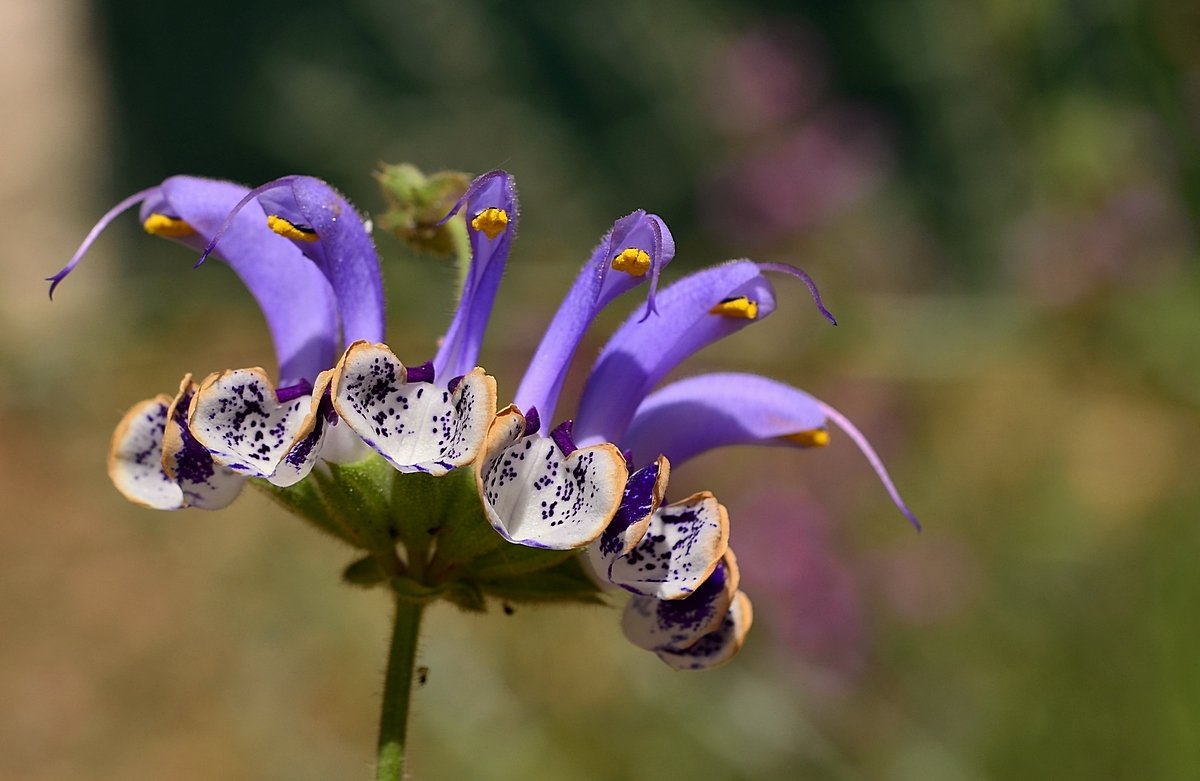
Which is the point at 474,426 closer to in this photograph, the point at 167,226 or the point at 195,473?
the point at 195,473

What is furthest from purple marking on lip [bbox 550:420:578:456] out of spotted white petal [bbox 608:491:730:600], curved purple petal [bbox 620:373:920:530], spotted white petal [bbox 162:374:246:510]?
spotted white petal [bbox 162:374:246:510]

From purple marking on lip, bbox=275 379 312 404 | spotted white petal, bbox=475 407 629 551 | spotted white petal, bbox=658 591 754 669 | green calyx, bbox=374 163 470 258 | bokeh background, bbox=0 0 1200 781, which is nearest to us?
spotted white petal, bbox=475 407 629 551

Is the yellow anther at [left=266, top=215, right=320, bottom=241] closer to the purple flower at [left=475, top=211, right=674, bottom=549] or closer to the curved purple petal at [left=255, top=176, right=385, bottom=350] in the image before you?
the curved purple petal at [left=255, top=176, right=385, bottom=350]

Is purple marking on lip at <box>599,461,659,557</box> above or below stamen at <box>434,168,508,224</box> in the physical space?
below

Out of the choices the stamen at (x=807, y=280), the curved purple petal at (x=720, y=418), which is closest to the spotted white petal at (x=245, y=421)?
the curved purple petal at (x=720, y=418)

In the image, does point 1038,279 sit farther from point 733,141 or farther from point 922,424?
point 733,141

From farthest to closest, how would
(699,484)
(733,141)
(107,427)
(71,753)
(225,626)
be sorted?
(107,427)
(733,141)
(225,626)
(71,753)
(699,484)

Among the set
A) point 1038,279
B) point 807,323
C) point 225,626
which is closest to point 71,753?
point 225,626
